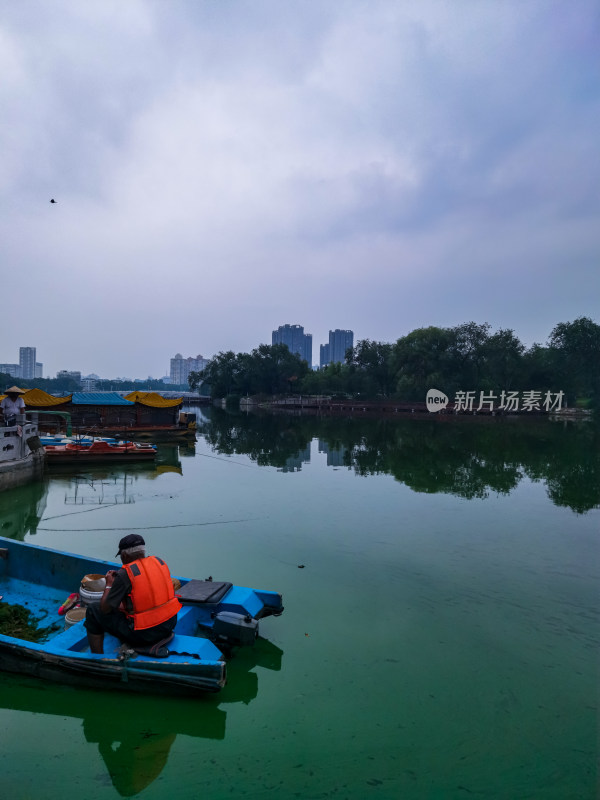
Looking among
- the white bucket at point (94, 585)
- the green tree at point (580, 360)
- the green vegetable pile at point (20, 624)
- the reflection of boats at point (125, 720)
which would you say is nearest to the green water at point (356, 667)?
the reflection of boats at point (125, 720)

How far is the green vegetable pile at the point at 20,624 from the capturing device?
17.4 ft

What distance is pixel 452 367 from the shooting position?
6306 centimetres

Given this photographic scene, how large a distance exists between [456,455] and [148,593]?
20281 millimetres

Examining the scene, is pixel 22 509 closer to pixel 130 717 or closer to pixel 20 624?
pixel 20 624

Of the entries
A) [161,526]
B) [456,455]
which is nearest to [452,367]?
[456,455]

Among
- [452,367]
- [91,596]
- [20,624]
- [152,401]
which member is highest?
[452,367]

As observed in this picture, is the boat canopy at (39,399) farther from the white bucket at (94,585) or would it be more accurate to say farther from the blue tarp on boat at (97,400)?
the white bucket at (94,585)

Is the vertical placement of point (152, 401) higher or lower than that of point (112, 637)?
higher

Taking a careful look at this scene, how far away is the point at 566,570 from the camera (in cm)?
841

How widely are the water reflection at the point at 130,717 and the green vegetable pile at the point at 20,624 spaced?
0.45m

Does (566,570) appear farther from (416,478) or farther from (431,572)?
(416,478)

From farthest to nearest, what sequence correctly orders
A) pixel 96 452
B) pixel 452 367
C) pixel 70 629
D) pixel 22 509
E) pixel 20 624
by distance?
pixel 452 367 → pixel 96 452 → pixel 22 509 → pixel 20 624 → pixel 70 629

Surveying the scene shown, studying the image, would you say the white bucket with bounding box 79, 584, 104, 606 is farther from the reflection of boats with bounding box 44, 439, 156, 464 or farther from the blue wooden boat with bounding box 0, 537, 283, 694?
the reflection of boats with bounding box 44, 439, 156, 464

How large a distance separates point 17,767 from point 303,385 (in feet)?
241
